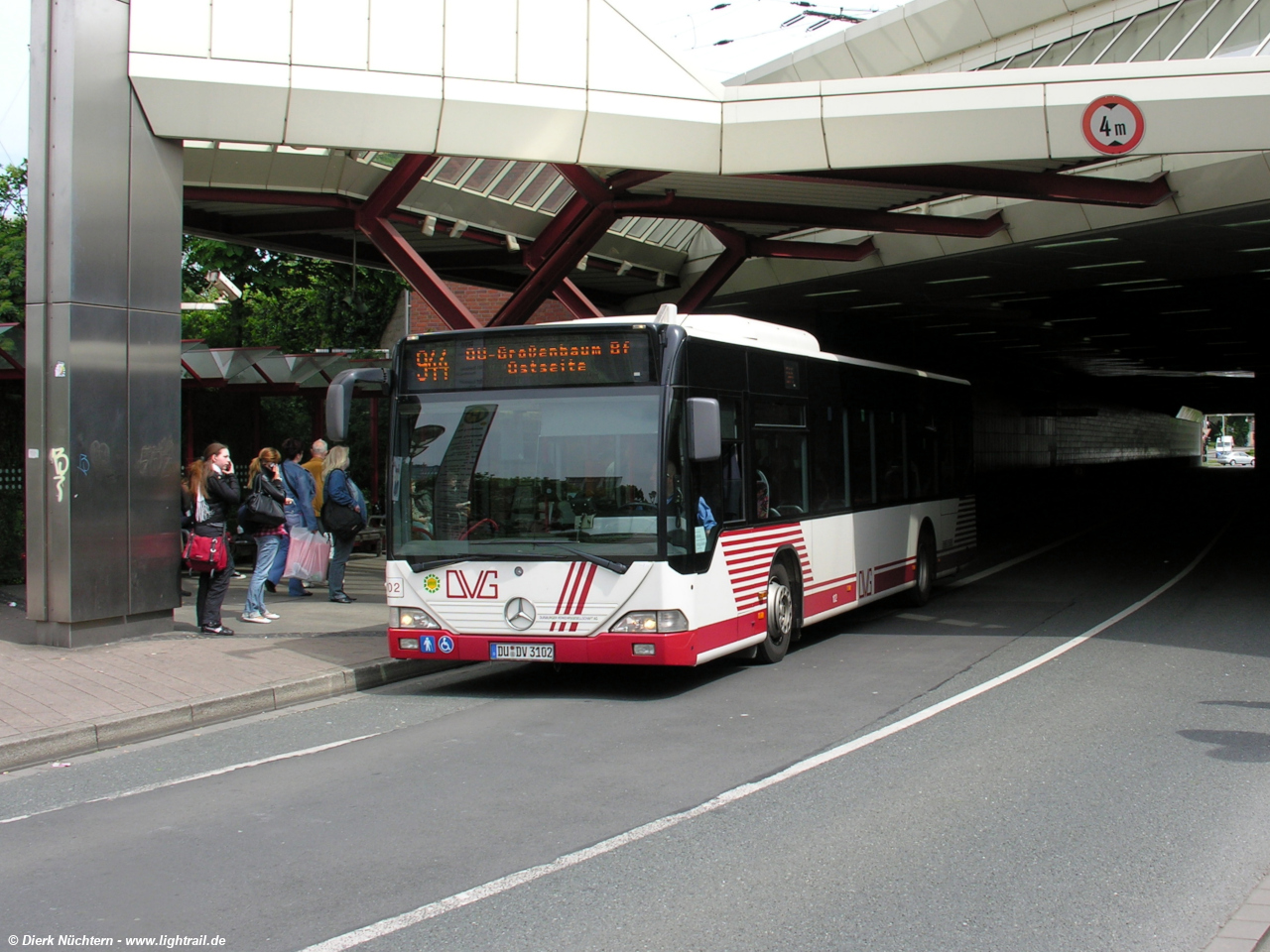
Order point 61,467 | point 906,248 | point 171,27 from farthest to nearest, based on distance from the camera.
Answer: point 906,248, point 171,27, point 61,467

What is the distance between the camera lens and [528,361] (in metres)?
9.21

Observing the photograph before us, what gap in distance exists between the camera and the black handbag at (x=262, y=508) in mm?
12250

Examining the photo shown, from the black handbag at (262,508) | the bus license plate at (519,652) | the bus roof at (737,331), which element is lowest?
the bus license plate at (519,652)

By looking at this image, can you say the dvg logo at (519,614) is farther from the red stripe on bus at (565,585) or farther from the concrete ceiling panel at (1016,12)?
the concrete ceiling panel at (1016,12)

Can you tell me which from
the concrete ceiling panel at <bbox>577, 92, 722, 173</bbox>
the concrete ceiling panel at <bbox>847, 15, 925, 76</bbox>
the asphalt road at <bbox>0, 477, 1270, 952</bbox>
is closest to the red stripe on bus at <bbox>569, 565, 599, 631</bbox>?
the asphalt road at <bbox>0, 477, 1270, 952</bbox>

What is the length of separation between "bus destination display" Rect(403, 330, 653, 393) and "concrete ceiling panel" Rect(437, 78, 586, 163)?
422cm

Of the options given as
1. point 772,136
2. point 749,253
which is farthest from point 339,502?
point 749,253

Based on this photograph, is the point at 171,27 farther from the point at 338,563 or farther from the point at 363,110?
the point at 338,563

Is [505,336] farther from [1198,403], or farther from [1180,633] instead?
[1198,403]

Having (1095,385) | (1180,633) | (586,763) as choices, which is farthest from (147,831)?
(1095,385)

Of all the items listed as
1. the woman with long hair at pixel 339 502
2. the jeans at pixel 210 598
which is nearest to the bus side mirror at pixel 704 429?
the jeans at pixel 210 598

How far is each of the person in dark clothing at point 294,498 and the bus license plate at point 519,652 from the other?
238 inches

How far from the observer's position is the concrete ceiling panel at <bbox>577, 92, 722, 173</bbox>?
520 inches

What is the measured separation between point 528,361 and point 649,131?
5.08 metres
